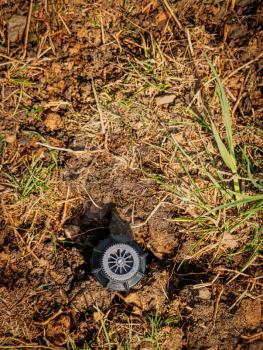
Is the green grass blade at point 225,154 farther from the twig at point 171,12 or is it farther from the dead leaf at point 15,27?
the dead leaf at point 15,27

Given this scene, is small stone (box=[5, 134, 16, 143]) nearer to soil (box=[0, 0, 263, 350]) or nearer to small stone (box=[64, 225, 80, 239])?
soil (box=[0, 0, 263, 350])

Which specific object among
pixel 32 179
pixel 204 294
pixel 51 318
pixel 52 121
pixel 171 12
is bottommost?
pixel 51 318

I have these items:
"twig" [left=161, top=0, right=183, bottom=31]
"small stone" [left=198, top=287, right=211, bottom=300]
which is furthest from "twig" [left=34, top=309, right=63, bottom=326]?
"twig" [left=161, top=0, right=183, bottom=31]

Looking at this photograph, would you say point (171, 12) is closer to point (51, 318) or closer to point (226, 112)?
point (226, 112)

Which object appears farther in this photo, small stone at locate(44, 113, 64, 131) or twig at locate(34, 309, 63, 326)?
small stone at locate(44, 113, 64, 131)

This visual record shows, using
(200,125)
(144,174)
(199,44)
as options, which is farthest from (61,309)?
(199,44)

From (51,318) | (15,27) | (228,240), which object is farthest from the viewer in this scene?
(15,27)

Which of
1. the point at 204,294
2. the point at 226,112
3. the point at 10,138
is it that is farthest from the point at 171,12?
the point at 204,294
